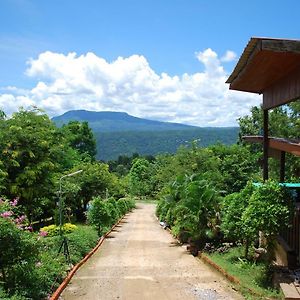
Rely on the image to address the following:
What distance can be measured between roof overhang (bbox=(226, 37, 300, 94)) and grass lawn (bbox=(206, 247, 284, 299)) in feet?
14.5

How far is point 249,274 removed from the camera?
11.0 metres

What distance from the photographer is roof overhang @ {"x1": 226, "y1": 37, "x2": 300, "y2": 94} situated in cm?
709

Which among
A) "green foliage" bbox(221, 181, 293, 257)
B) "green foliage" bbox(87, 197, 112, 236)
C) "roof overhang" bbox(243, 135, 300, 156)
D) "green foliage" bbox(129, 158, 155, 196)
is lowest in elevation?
"green foliage" bbox(129, 158, 155, 196)

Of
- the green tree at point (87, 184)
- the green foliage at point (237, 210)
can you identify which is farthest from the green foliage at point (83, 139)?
the green foliage at point (237, 210)

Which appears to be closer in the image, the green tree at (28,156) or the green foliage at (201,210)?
the green foliage at (201,210)

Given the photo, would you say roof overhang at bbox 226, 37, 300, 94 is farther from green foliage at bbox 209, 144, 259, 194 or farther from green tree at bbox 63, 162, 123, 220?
green tree at bbox 63, 162, 123, 220

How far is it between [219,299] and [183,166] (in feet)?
94.6

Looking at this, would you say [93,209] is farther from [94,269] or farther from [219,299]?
[219,299]

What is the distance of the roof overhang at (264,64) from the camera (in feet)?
23.3

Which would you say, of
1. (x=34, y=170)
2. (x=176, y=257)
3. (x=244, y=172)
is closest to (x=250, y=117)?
(x=244, y=172)

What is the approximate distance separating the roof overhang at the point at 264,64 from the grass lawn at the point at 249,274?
4430 millimetres

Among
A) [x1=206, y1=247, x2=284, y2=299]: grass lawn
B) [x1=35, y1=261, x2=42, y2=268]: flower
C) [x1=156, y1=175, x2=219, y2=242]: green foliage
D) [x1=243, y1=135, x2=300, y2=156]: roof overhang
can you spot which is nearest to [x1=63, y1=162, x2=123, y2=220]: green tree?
[x1=156, y1=175, x2=219, y2=242]: green foliage

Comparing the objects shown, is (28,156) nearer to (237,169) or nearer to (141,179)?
(237,169)

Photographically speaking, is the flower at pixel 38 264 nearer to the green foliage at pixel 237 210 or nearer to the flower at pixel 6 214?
the flower at pixel 6 214
